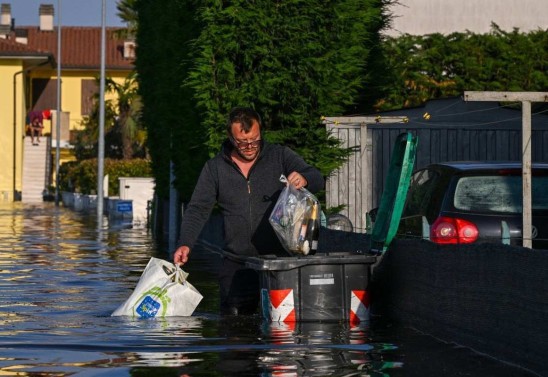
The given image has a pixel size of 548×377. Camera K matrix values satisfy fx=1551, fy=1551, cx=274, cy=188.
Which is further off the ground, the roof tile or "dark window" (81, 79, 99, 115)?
the roof tile

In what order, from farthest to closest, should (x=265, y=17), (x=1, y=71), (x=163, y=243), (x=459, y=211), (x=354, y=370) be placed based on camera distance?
(x=1, y=71)
(x=163, y=243)
(x=265, y=17)
(x=459, y=211)
(x=354, y=370)

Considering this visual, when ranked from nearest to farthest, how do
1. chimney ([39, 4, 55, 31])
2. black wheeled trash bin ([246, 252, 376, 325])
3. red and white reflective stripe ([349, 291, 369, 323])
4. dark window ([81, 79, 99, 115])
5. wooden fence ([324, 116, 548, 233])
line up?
black wheeled trash bin ([246, 252, 376, 325])
red and white reflective stripe ([349, 291, 369, 323])
wooden fence ([324, 116, 548, 233])
dark window ([81, 79, 99, 115])
chimney ([39, 4, 55, 31])

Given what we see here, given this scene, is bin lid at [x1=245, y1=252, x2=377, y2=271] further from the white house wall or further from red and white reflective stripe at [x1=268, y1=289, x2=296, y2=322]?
the white house wall

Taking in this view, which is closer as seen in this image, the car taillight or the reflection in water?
the reflection in water

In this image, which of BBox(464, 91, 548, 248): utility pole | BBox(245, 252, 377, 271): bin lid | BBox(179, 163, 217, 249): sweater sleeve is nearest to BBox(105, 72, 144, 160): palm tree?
BBox(464, 91, 548, 248): utility pole

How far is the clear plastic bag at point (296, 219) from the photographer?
10.8 meters

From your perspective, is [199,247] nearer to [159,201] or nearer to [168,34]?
[168,34]

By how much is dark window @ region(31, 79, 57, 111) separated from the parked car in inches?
3057

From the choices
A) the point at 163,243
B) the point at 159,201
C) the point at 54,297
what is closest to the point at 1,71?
the point at 159,201

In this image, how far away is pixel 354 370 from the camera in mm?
9227

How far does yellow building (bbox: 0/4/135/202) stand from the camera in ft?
262

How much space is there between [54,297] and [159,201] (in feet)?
61.7

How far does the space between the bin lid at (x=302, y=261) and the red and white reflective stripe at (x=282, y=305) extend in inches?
9.2

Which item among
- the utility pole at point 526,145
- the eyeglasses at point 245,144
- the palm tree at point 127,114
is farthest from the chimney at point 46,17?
the eyeglasses at point 245,144
